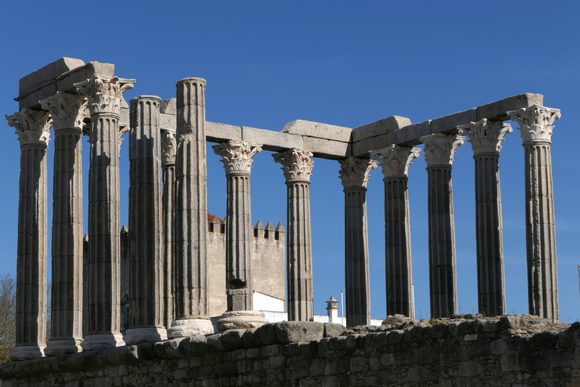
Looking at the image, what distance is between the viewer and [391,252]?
133 ft

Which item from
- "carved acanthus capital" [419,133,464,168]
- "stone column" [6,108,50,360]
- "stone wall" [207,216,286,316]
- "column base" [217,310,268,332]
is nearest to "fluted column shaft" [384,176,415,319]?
"carved acanthus capital" [419,133,464,168]

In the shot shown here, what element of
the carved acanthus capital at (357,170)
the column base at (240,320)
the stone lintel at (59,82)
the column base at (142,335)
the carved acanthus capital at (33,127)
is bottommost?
the column base at (142,335)

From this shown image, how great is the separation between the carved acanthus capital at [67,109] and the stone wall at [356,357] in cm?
637

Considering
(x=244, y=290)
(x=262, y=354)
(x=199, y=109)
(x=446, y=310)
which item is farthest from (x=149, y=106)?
(x=446, y=310)

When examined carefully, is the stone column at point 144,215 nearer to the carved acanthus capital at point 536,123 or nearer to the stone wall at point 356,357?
the stone wall at point 356,357

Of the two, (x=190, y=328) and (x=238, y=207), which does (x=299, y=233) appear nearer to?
(x=238, y=207)

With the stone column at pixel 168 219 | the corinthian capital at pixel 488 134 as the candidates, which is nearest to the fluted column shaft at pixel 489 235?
the corinthian capital at pixel 488 134

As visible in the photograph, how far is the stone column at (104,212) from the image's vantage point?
3158cm

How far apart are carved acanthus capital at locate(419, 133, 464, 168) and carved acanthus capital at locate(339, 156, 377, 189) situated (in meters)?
3.83

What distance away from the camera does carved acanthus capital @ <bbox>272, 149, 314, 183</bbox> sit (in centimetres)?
4112

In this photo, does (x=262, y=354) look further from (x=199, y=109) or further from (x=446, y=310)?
(x=446, y=310)

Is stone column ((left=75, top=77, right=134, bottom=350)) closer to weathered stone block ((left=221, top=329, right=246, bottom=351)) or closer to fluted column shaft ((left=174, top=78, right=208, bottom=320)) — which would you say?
fluted column shaft ((left=174, top=78, right=208, bottom=320))

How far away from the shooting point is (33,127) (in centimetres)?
3553

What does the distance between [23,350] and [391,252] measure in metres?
12.2
